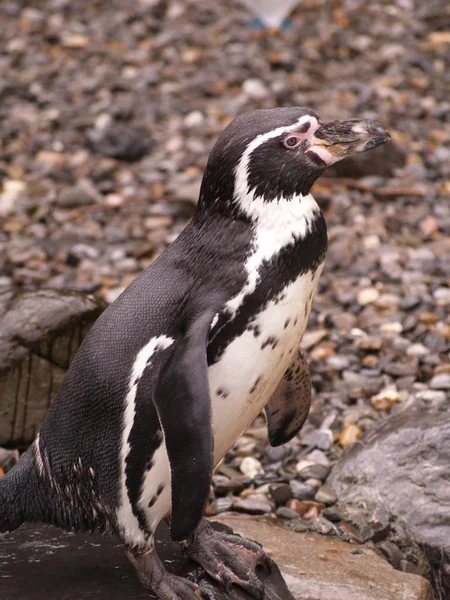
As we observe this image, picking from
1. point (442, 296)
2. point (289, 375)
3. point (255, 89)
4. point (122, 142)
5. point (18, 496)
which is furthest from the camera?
point (255, 89)

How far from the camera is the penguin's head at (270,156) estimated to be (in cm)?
257

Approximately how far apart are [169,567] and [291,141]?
3.73ft

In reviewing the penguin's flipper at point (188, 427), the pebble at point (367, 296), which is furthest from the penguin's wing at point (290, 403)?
the pebble at point (367, 296)

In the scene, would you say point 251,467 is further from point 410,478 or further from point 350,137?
point 350,137

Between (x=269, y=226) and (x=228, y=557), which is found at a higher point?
(x=269, y=226)

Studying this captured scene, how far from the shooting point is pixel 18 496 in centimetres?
279

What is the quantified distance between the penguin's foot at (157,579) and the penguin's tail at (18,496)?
31 cm

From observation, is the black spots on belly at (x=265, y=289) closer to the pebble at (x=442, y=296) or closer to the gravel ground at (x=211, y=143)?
the gravel ground at (x=211, y=143)

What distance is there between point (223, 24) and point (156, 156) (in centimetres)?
209

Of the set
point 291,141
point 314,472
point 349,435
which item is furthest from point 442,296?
point 291,141

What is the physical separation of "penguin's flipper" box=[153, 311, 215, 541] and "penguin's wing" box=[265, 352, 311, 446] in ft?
2.11

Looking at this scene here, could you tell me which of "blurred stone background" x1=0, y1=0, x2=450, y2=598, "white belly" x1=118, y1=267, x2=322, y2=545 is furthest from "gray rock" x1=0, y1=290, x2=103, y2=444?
"white belly" x1=118, y1=267, x2=322, y2=545

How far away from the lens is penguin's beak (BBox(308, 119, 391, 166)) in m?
2.65

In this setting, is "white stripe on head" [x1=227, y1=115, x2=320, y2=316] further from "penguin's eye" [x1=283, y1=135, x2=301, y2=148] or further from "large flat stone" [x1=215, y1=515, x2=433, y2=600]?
"large flat stone" [x1=215, y1=515, x2=433, y2=600]
